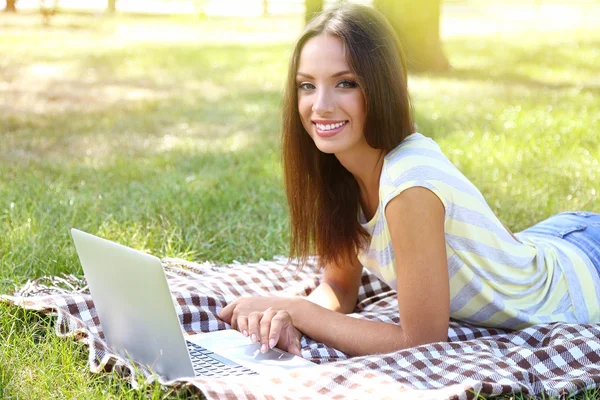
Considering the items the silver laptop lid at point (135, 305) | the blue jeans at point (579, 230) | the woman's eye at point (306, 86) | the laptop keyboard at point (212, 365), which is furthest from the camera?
the blue jeans at point (579, 230)

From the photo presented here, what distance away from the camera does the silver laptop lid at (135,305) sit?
84.7 inches

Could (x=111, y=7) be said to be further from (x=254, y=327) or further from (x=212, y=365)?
(x=212, y=365)

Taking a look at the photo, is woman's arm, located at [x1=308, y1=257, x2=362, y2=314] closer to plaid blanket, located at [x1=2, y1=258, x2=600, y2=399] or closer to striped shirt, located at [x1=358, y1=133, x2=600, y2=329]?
plaid blanket, located at [x1=2, y1=258, x2=600, y2=399]

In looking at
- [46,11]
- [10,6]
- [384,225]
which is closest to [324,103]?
[384,225]

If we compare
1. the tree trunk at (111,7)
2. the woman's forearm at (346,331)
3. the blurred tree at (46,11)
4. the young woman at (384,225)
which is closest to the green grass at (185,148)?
the woman's forearm at (346,331)

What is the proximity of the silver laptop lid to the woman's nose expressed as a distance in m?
0.78

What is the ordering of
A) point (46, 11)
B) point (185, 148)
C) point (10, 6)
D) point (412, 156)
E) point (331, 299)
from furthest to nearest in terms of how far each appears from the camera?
point (10, 6), point (46, 11), point (185, 148), point (331, 299), point (412, 156)

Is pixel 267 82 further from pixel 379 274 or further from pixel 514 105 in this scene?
pixel 379 274

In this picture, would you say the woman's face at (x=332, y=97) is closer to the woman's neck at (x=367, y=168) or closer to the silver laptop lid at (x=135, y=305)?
the woman's neck at (x=367, y=168)

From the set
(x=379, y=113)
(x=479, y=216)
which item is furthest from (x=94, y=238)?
(x=479, y=216)

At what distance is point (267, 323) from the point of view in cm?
269

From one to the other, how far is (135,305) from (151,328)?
0.08 metres

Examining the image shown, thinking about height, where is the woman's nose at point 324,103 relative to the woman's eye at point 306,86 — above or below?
below

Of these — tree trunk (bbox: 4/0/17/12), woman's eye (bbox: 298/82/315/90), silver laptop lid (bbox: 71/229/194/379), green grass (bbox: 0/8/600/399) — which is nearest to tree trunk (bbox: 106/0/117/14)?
tree trunk (bbox: 4/0/17/12)
